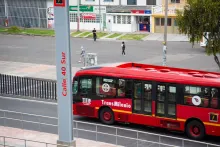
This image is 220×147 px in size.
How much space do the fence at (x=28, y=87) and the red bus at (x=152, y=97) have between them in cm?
457

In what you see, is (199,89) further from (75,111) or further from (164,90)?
(75,111)

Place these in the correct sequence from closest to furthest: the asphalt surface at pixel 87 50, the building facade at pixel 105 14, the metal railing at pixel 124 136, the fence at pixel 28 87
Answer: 1. the metal railing at pixel 124 136
2. the asphalt surface at pixel 87 50
3. the fence at pixel 28 87
4. the building facade at pixel 105 14

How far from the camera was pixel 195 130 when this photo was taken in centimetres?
2275

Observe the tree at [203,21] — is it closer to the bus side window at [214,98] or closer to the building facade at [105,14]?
the bus side window at [214,98]

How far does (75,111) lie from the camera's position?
1033 inches

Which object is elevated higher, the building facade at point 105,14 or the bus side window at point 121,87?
the building facade at point 105,14

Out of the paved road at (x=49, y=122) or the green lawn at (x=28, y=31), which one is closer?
the paved road at (x=49, y=122)

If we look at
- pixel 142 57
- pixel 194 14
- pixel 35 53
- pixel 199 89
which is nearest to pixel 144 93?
pixel 199 89

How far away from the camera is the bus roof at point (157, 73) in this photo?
73.7 feet

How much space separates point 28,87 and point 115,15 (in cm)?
3025

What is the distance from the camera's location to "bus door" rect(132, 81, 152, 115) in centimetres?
2372

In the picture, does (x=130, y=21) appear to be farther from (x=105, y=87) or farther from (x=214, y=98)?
(x=214, y=98)

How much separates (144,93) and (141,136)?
1.98 meters

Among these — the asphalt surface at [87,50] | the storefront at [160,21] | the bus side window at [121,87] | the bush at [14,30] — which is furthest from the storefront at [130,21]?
the bus side window at [121,87]
